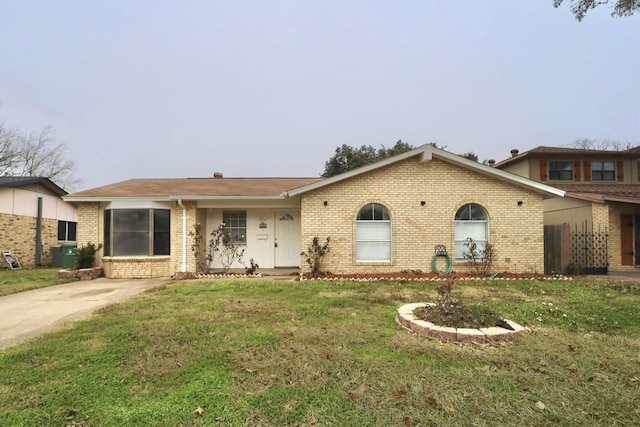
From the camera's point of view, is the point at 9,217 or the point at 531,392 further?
the point at 9,217

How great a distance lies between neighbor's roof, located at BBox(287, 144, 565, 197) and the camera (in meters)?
11.0

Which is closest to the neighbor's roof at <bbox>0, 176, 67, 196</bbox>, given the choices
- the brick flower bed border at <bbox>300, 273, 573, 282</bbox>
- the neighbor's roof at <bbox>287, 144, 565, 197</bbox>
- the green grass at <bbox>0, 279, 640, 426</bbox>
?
the neighbor's roof at <bbox>287, 144, 565, 197</bbox>

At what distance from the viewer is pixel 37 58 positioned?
16484 mm

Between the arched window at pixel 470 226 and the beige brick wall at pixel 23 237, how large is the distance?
19.4 metres

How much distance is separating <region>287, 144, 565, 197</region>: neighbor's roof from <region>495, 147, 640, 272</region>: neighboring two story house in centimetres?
244

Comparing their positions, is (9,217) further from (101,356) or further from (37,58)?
(101,356)

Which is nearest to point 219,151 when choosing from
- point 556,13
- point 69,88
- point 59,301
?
point 69,88

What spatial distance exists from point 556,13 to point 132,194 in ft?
44.3

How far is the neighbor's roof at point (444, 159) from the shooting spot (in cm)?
1096

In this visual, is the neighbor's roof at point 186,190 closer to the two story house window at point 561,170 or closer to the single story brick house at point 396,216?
the single story brick house at point 396,216

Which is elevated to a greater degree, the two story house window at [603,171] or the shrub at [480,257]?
the two story house window at [603,171]

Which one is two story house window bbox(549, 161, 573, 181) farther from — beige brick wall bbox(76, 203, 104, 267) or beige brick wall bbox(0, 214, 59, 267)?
beige brick wall bbox(0, 214, 59, 267)

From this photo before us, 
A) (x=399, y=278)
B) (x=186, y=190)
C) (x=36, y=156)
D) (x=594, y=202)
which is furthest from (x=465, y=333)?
(x=36, y=156)

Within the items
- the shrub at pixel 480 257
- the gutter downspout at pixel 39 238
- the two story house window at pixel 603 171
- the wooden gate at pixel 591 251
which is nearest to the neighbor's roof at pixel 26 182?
the gutter downspout at pixel 39 238
